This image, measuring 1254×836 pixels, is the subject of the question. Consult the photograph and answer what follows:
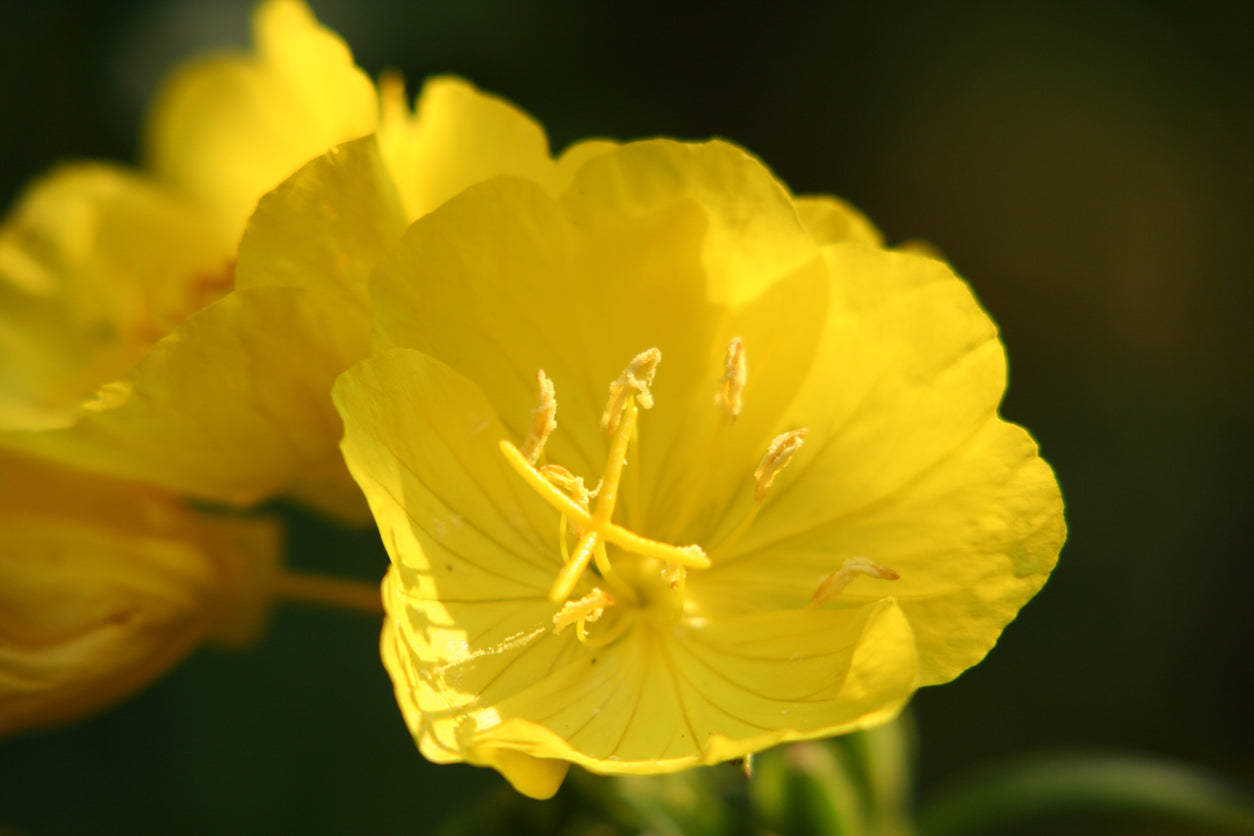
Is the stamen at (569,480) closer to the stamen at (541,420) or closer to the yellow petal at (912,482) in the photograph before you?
the stamen at (541,420)

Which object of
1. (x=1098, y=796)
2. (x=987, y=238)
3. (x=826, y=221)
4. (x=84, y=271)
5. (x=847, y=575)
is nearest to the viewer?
(x=847, y=575)

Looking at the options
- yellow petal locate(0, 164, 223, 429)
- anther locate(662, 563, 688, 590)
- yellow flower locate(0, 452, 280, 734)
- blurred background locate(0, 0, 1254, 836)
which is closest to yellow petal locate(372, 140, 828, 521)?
anther locate(662, 563, 688, 590)

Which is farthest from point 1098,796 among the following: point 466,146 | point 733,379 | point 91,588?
point 91,588

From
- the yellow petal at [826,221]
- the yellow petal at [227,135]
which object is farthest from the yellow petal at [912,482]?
the yellow petal at [227,135]

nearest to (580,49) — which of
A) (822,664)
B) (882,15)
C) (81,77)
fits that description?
(882,15)

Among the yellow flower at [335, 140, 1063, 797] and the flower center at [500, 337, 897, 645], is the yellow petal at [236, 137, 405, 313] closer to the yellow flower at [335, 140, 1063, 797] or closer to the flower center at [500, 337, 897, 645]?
the yellow flower at [335, 140, 1063, 797]

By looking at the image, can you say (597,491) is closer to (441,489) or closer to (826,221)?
(441,489)
